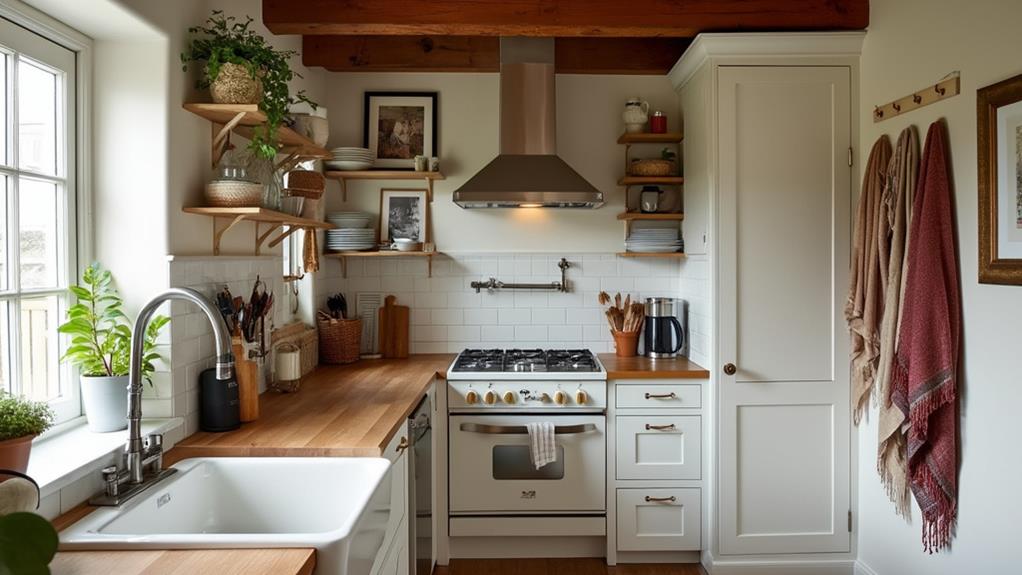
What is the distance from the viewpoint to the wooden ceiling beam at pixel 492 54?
380 cm

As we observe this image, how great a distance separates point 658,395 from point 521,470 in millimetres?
735

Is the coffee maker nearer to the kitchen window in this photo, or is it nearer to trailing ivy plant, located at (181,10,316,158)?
trailing ivy plant, located at (181,10,316,158)

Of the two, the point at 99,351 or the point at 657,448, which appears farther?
the point at 657,448

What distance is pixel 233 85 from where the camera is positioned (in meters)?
2.20

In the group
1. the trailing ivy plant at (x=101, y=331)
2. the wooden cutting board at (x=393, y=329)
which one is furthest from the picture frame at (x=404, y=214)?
the trailing ivy plant at (x=101, y=331)

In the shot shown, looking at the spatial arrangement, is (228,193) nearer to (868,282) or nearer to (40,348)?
(40,348)

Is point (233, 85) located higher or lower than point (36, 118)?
higher

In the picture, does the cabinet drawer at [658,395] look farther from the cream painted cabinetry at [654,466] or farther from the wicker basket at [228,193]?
the wicker basket at [228,193]

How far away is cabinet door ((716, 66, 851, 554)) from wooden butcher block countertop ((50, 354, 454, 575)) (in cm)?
140

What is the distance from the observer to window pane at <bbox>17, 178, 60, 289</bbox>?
1.84 m

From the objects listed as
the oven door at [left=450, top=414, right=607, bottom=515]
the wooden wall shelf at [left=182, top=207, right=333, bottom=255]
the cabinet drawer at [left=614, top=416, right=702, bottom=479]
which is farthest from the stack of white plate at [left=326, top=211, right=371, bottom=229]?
the cabinet drawer at [left=614, top=416, right=702, bottom=479]

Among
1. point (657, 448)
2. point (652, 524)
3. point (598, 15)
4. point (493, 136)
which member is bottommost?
point (652, 524)

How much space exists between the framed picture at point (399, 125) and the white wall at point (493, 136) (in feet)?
0.17

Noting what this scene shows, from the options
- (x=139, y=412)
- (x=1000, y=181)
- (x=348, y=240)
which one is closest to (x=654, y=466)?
(x=1000, y=181)
